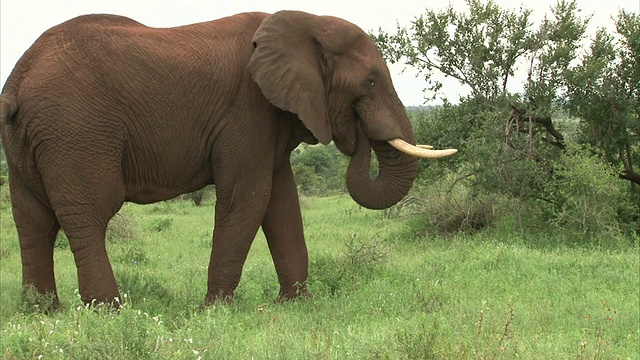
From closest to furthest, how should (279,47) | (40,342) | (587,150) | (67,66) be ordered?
1. (40,342)
2. (67,66)
3. (279,47)
4. (587,150)

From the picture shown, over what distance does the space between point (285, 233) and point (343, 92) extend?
61.4 inches

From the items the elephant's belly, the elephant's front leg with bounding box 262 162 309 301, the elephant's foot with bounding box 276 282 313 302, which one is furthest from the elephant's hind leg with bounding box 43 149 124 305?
the elephant's foot with bounding box 276 282 313 302

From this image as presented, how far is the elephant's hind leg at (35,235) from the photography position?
616cm

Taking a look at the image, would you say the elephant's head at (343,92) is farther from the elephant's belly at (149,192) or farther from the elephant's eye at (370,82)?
the elephant's belly at (149,192)

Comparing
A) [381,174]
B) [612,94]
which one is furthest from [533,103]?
Result: [381,174]

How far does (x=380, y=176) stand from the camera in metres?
→ 6.60

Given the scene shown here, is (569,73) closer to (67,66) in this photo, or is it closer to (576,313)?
(576,313)

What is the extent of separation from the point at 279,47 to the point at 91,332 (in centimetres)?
294

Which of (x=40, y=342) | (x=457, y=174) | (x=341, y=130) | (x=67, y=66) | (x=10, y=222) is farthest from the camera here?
(x=10, y=222)

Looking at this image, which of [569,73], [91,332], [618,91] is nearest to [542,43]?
[569,73]

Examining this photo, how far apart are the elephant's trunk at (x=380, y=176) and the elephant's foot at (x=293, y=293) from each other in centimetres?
108

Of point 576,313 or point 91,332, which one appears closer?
point 91,332

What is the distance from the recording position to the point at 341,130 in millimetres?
6488

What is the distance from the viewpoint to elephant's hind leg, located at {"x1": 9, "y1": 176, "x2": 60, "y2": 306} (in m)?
6.16
